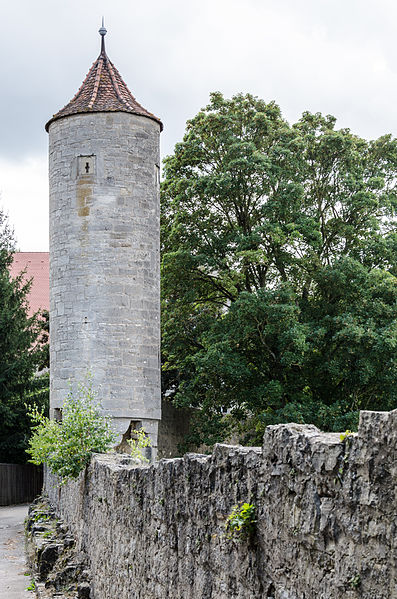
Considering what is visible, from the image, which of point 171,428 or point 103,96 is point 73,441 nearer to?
point 103,96

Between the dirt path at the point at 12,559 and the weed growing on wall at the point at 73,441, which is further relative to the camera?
the weed growing on wall at the point at 73,441

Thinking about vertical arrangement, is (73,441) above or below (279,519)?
above

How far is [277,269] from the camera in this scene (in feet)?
81.5

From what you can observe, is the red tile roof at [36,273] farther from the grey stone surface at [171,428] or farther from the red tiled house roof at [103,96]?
the red tiled house roof at [103,96]

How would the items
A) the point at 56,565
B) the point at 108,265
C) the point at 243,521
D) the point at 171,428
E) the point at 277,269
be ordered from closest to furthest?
the point at 243,521 < the point at 56,565 < the point at 108,265 < the point at 277,269 < the point at 171,428

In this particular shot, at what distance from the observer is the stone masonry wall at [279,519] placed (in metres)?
2.97

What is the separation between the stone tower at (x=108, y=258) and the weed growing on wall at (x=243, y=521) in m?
15.5

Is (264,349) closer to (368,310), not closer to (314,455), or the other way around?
(368,310)

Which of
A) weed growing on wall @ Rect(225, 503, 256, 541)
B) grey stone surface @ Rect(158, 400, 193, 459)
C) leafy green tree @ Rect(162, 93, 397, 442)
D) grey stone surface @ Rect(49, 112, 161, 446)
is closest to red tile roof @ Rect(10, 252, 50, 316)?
grey stone surface @ Rect(158, 400, 193, 459)

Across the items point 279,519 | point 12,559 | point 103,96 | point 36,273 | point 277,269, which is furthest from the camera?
point 36,273

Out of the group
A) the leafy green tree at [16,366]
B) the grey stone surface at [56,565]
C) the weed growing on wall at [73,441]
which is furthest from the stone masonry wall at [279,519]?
the leafy green tree at [16,366]

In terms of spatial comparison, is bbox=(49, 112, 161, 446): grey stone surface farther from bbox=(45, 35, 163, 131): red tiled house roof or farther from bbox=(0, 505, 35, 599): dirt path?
bbox=(0, 505, 35, 599): dirt path

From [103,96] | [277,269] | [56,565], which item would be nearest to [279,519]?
[56,565]

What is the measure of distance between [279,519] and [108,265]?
54.4 feet
